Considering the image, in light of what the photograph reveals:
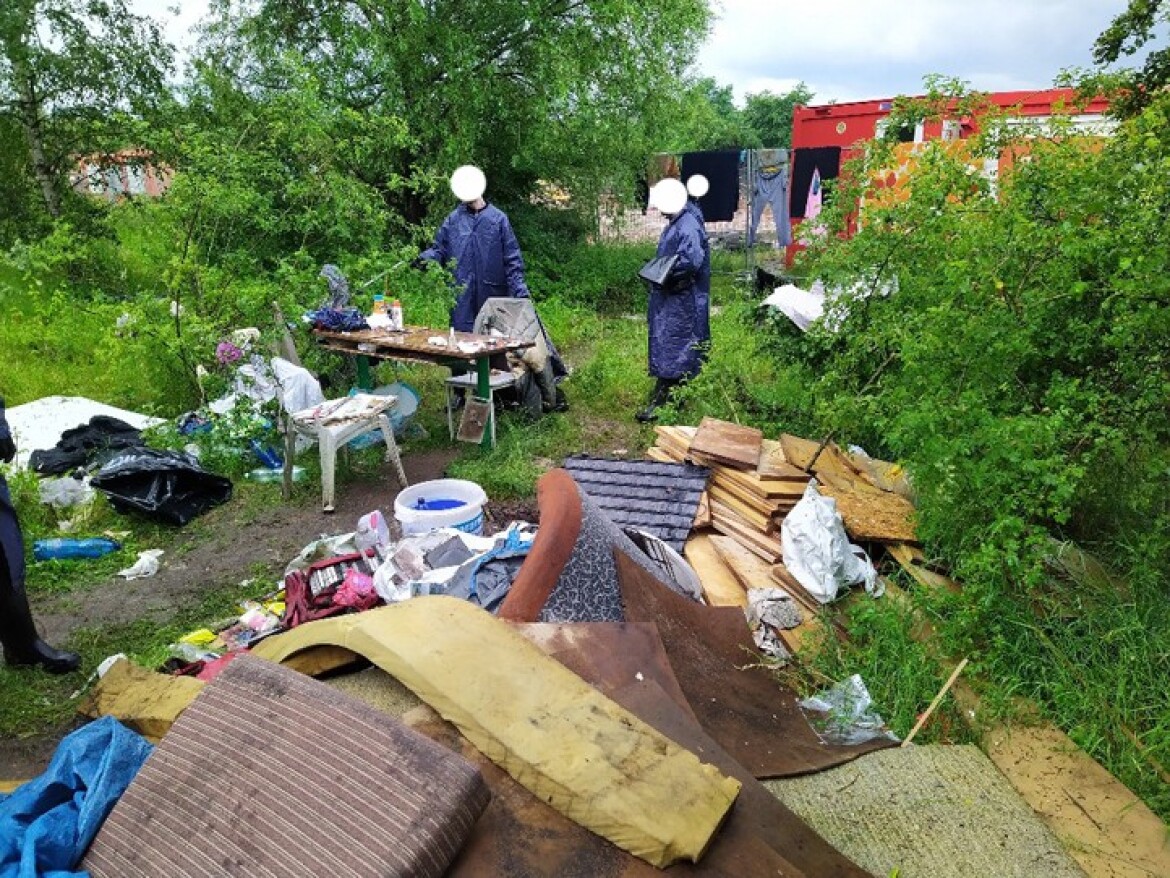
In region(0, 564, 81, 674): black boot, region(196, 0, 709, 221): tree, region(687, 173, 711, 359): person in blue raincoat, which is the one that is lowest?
region(0, 564, 81, 674): black boot

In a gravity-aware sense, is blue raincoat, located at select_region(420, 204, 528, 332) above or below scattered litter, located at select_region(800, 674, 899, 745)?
above

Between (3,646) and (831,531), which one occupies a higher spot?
(831,531)

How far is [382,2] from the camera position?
378 inches

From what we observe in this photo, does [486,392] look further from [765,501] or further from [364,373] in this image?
[765,501]

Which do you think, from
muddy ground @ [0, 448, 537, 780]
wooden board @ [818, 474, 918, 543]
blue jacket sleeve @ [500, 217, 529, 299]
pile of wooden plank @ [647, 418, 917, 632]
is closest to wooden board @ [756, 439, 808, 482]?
pile of wooden plank @ [647, 418, 917, 632]

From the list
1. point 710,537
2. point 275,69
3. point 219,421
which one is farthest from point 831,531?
point 275,69

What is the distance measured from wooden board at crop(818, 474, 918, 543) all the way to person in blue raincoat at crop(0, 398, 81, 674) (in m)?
3.86

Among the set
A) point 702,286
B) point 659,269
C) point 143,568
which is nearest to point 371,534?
point 143,568

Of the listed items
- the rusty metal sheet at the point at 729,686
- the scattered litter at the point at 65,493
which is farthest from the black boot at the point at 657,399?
the scattered litter at the point at 65,493

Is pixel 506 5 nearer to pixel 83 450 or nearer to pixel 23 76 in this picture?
pixel 23 76

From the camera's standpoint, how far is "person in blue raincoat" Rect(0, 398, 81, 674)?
3.46 metres

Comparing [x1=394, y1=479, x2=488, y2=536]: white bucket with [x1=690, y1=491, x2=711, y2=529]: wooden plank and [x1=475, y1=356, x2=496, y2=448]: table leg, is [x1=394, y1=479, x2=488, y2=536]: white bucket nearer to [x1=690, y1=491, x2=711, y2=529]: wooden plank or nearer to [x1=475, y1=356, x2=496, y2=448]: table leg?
[x1=690, y1=491, x2=711, y2=529]: wooden plank

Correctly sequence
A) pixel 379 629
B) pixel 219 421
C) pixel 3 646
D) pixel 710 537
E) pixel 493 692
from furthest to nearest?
pixel 219 421 → pixel 710 537 → pixel 3 646 → pixel 379 629 → pixel 493 692

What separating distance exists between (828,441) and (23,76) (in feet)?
36.4
